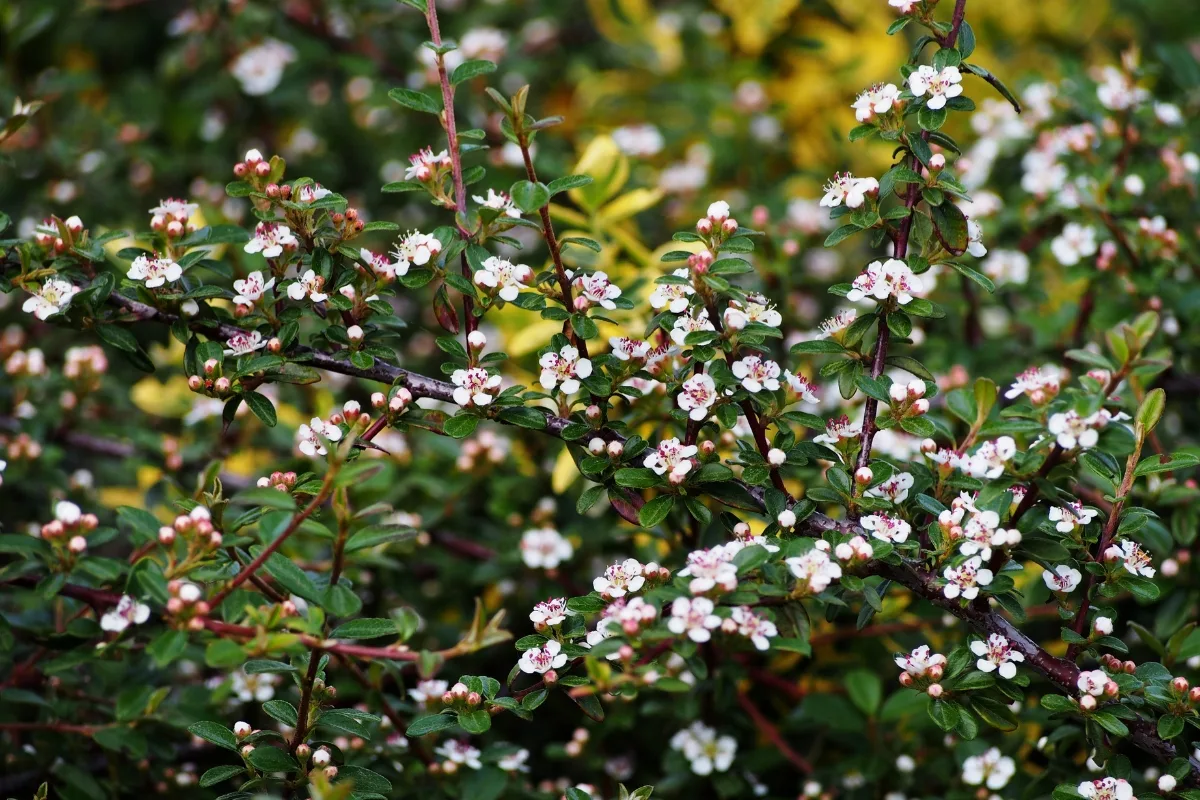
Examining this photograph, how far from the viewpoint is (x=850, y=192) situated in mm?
1197

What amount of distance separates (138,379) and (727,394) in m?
1.56

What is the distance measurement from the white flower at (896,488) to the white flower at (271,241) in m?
0.70

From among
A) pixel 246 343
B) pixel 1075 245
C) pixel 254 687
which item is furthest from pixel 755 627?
pixel 1075 245

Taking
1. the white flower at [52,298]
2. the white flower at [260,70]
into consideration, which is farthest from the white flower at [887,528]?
the white flower at [260,70]

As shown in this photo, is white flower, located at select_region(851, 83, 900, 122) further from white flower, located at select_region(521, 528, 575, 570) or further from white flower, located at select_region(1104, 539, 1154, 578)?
white flower, located at select_region(521, 528, 575, 570)

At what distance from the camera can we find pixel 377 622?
1.14m

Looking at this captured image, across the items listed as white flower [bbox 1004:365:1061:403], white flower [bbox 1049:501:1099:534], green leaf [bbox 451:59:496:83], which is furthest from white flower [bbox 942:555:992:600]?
green leaf [bbox 451:59:496:83]

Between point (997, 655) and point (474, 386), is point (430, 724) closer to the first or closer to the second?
point (474, 386)

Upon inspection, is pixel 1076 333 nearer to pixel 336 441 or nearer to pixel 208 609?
pixel 336 441

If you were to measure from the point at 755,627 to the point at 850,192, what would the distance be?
1.55ft

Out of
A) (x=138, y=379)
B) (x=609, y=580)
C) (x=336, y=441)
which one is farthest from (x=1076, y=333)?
(x=138, y=379)

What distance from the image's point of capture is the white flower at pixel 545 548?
171 centimetres

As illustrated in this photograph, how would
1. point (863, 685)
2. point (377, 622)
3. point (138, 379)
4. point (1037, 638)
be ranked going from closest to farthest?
point (377, 622), point (863, 685), point (1037, 638), point (138, 379)

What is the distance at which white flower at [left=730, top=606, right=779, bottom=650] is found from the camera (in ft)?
3.52
